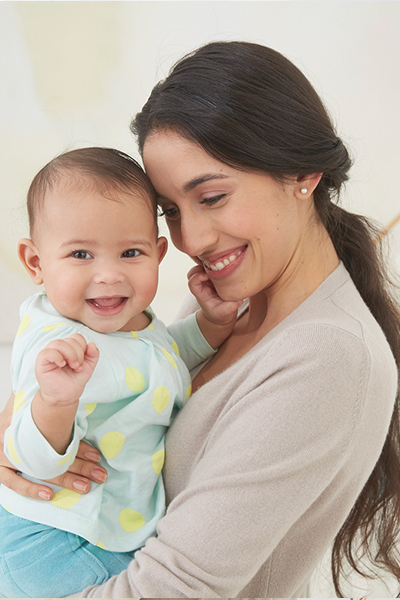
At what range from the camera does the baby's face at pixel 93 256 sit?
1129 millimetres

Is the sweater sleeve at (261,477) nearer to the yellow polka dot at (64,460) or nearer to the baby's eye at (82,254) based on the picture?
the yellow polka dot at (64,460)

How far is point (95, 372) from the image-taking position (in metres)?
1.10

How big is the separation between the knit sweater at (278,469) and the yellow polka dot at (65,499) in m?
0.17

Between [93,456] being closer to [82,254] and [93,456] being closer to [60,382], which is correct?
[60,382]

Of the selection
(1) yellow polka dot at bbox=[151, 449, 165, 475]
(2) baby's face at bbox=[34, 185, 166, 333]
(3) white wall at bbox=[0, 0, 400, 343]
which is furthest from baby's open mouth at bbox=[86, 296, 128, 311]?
(3) white wall at bbox=[0, 0, 400, 343]

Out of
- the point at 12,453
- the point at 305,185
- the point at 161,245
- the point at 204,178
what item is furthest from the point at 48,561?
the point at 305,185

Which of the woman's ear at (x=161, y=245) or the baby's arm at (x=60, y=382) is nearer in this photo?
the baby's arm at (x=60, y=382)

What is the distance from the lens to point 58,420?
3.17ft

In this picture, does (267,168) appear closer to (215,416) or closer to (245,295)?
(245,295)

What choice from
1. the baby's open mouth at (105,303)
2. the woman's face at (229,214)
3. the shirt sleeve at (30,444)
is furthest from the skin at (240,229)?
the baby's open mouth at (105,303)

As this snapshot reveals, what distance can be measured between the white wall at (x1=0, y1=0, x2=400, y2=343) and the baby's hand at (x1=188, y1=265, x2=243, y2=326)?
1275 mm

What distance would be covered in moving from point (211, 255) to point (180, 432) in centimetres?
41

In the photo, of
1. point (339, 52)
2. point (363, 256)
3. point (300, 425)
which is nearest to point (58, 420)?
point (300, 425)

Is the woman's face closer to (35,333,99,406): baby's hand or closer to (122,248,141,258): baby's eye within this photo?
(122,248,141,258): baby's eye
